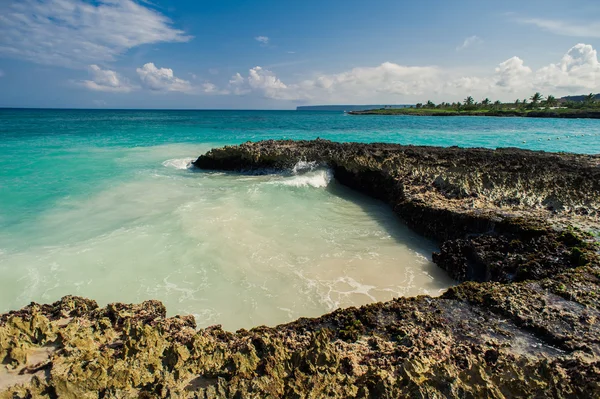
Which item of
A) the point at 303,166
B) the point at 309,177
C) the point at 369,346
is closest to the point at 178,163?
the point at 303,166

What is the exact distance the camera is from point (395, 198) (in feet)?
46.5

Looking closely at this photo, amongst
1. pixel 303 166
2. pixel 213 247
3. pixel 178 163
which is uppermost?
pixel 303 166

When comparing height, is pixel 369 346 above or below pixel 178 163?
below

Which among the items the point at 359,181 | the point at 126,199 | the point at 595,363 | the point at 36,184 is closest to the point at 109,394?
the point at 595,363

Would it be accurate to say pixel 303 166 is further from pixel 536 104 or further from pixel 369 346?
pixel 536 104

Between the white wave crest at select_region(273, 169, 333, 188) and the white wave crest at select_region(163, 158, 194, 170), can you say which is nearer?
the white wave crest at select_region(273, 169, 333, 188)

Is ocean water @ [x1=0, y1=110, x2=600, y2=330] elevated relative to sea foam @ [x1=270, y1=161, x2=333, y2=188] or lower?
lower

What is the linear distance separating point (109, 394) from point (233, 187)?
47.2 feet

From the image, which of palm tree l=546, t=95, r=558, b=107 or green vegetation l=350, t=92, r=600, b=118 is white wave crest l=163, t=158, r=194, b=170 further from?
palm tree l=546, t=95, r=558, b=107

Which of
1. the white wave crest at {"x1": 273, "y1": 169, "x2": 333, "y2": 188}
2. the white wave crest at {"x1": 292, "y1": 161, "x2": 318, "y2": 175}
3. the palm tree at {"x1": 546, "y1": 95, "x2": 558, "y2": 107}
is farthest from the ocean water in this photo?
the palm tree at {"x1": 546, "y1": 95, "x2": 558, "y2": 107}

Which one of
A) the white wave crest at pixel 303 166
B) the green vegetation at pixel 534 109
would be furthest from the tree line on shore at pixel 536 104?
the white wave crest at pixel 303 166

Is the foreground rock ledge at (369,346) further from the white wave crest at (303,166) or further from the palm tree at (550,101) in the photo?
the palm tree at (550,101)

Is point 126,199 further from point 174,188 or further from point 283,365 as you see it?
point 283,365

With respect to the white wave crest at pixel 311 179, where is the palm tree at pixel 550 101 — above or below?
above
